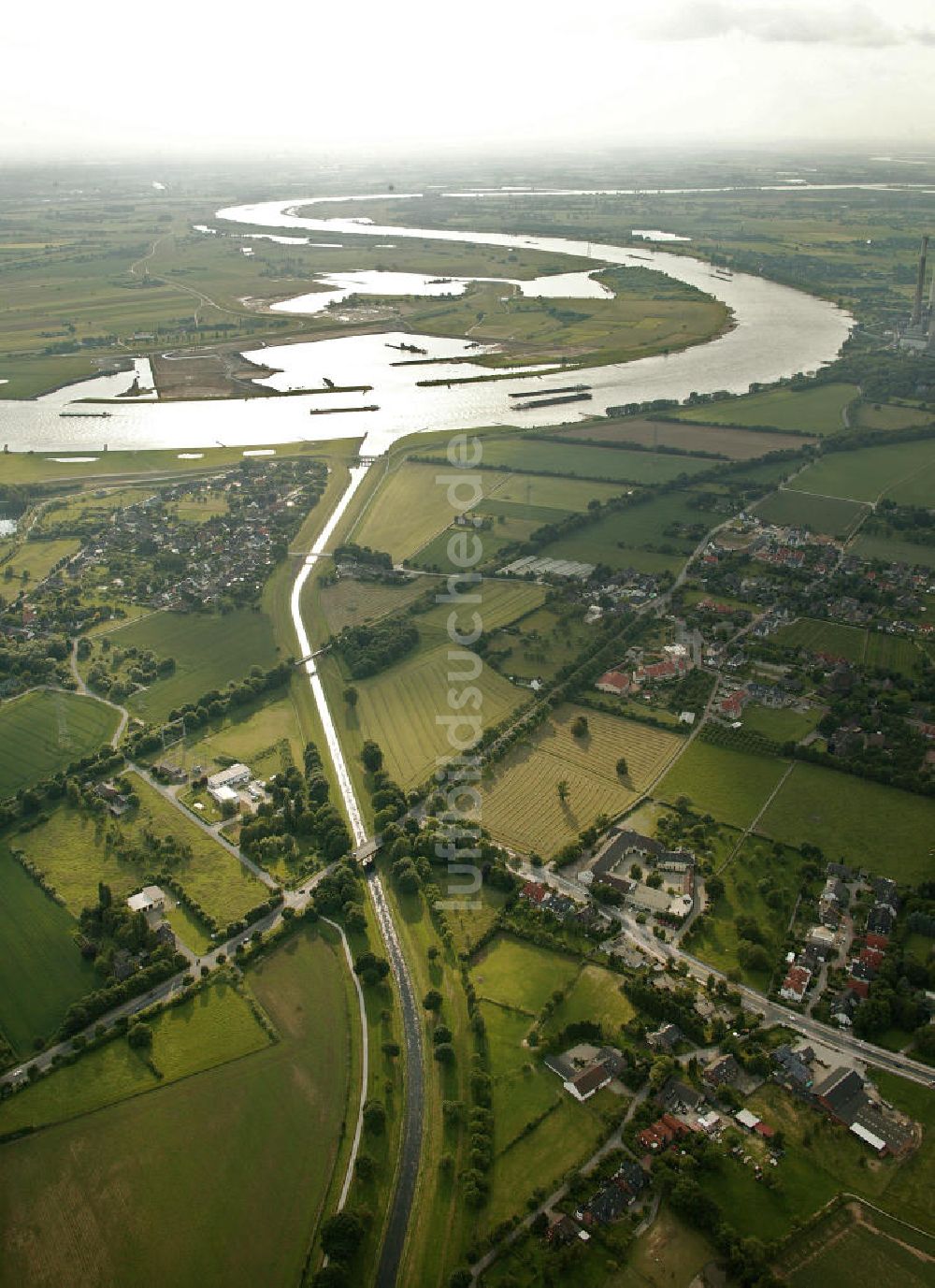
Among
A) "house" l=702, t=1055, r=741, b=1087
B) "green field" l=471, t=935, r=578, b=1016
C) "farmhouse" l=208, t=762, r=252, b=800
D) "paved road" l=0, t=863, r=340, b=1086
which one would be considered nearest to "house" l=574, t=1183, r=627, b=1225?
"house" l=702, t=1055, r=741, b=1087

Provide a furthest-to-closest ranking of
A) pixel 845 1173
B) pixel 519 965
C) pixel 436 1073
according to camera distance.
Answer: pixel 519 965 < pixel 436 1073 < pixel 845 1173

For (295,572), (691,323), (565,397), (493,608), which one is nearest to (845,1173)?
(493,608)

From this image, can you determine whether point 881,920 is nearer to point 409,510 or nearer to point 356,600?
point 356,600

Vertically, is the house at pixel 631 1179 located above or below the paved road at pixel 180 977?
above

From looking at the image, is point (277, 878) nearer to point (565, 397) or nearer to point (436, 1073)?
point (436, 1073)

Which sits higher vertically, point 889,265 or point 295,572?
point 889,265

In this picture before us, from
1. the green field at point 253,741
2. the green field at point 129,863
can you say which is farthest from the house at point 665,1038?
the green field at point 253,741

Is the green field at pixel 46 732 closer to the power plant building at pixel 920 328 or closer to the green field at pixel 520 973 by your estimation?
the green field at pixel 520 973
